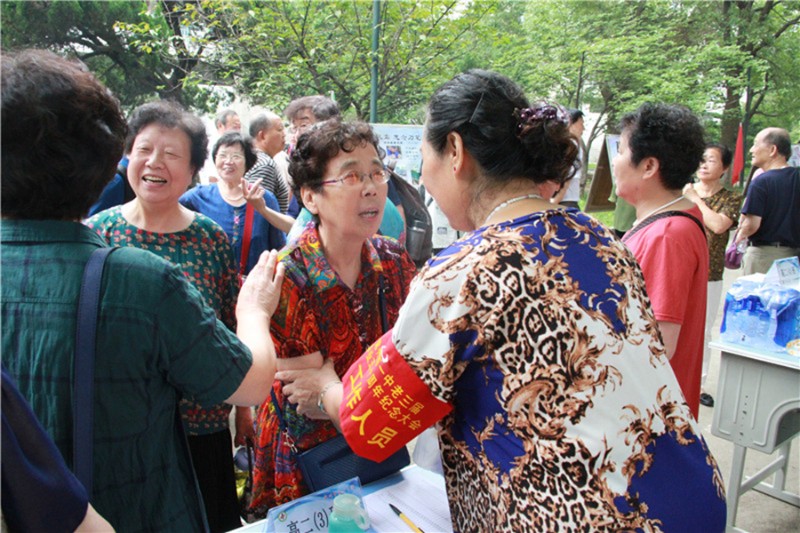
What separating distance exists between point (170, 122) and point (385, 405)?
1.50m

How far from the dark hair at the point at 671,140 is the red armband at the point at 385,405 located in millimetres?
1704

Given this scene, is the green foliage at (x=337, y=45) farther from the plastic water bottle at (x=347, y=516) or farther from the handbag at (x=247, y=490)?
the plastic water bottle at (x=347, y=516)

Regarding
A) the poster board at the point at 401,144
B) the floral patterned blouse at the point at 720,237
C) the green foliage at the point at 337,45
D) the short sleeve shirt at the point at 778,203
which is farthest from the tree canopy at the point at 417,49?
the short sleeve shirt at the point at 778,203

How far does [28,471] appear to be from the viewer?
74 centimetres

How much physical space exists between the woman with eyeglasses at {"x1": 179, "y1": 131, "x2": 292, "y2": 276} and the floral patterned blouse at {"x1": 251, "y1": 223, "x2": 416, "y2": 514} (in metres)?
1.63

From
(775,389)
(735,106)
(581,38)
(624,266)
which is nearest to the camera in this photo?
(624,266)

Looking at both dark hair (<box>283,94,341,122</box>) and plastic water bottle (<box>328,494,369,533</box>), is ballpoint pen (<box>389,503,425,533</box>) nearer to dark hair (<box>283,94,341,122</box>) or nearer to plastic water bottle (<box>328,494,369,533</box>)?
plastic water bottle (<box>328,494,369,533</box>)

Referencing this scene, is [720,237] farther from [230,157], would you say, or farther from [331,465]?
[331,465]

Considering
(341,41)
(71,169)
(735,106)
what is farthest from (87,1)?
(735,106)

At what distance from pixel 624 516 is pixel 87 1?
10.7 metres

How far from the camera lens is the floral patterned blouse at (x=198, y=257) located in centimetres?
195

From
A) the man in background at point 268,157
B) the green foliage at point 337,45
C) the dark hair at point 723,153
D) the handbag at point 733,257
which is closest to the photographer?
the man in background at point 268,157

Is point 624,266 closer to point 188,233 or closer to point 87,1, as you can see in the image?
point 188,233

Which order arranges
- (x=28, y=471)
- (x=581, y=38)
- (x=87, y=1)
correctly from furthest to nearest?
(x=581, y=38)
(x=87, y=1)
(x=28, y=471)
